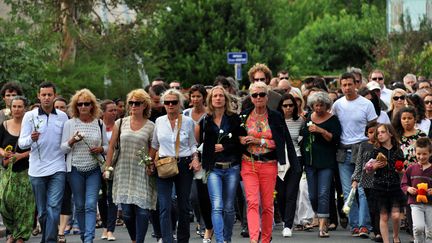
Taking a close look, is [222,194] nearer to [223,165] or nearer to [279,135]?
[223,165]

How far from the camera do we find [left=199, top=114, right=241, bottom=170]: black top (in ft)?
47.3

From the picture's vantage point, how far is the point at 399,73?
30.8m

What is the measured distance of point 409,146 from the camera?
51.0 ft

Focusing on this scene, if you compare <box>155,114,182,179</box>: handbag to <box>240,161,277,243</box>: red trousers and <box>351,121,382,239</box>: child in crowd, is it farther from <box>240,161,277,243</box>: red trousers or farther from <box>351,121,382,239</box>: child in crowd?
<box>351,121,382,239</box>: child in crowd

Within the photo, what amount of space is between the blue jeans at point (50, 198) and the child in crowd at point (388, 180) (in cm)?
375

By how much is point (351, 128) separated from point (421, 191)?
9.46 feet

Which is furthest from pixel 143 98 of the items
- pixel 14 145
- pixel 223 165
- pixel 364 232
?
pixel 364 232

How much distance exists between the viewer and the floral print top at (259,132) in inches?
567

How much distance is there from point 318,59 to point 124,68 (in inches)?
1121

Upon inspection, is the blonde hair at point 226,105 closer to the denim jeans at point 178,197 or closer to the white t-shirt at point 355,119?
the denim jeans at point 178,197

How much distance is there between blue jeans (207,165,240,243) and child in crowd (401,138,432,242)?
192 centimetres

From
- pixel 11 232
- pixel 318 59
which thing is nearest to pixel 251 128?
pixel 11 232

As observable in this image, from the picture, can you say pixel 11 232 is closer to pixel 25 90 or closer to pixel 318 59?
pixel 25 90

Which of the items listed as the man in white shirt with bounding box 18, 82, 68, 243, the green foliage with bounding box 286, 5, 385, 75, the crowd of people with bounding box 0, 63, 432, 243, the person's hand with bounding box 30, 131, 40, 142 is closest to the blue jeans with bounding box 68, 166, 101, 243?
the crowd of people with bounding box 0, 63, 432, 243
